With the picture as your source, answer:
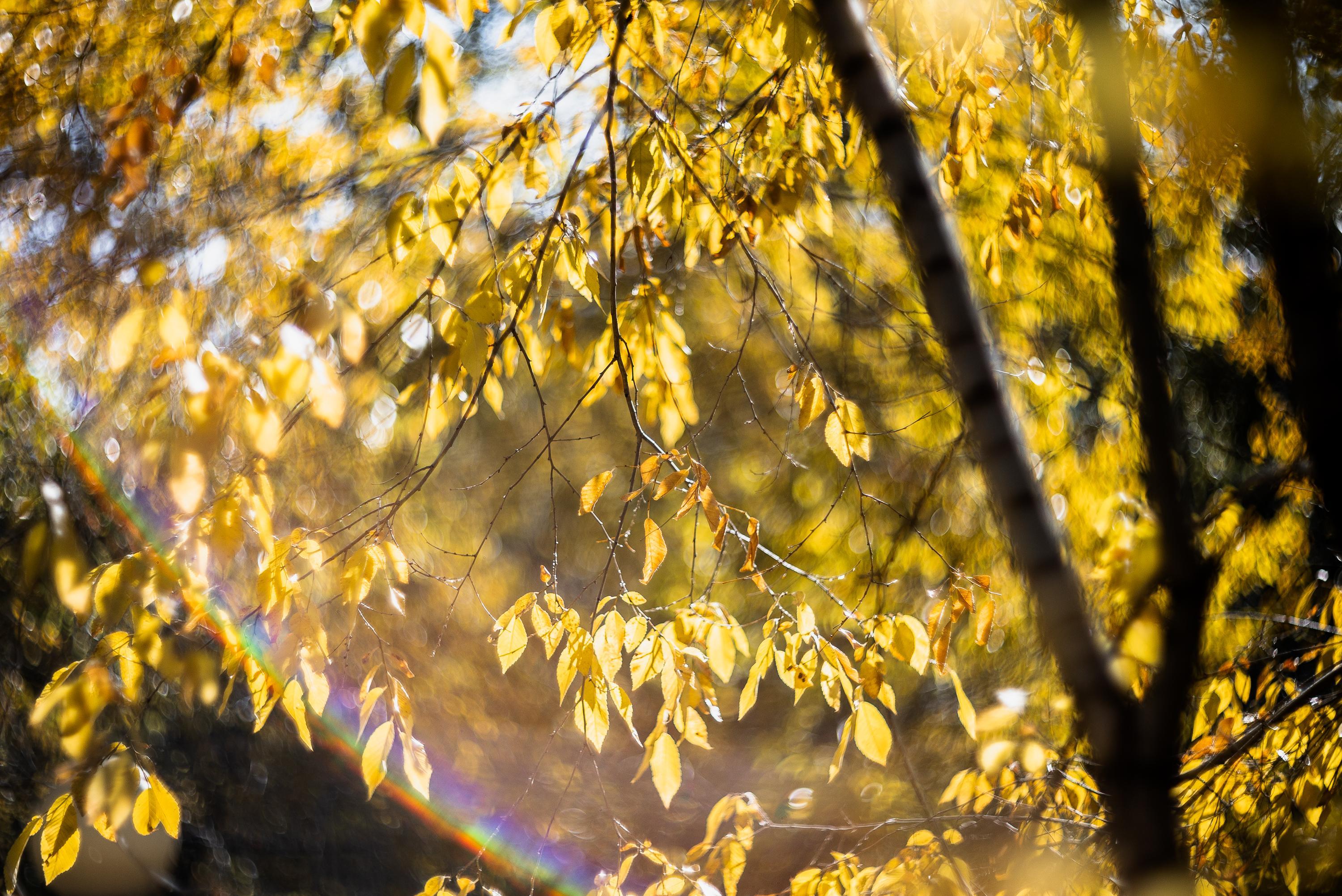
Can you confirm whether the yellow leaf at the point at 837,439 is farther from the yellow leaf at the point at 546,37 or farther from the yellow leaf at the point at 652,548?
the yellow leaf at the point at 546,37

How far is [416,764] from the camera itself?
1008 millimetres

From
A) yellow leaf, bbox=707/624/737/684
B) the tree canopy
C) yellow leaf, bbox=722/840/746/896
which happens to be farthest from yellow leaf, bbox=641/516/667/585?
yellow leaf, bbox=722/840/746/896

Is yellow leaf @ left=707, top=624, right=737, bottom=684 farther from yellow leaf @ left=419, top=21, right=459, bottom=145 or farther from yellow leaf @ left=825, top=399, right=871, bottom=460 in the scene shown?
yellow leaf @ left=419, top=21, right=459, bottom=145

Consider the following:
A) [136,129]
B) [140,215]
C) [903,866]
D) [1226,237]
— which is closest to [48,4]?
[140,215]

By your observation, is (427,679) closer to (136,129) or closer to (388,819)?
(388,819)

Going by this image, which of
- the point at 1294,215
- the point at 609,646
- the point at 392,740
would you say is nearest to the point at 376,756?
the point at 392,740

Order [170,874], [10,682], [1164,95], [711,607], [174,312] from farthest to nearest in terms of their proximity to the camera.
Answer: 1. [170,874]
2. [10,682]
3. [1164,95]
4. [711,607]
5. [174,312]

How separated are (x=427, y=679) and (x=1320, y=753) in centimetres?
373

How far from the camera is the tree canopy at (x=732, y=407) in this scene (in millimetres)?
629

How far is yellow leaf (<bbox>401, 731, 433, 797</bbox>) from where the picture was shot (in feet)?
3.19

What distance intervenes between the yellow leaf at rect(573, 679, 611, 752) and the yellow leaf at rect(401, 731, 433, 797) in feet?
0.66

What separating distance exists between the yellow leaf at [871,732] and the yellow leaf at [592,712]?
0.33 meters

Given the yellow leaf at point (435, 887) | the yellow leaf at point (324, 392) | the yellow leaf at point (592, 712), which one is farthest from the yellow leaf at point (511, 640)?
the yellow leaf at point (324, 392)

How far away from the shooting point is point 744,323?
2.70m
